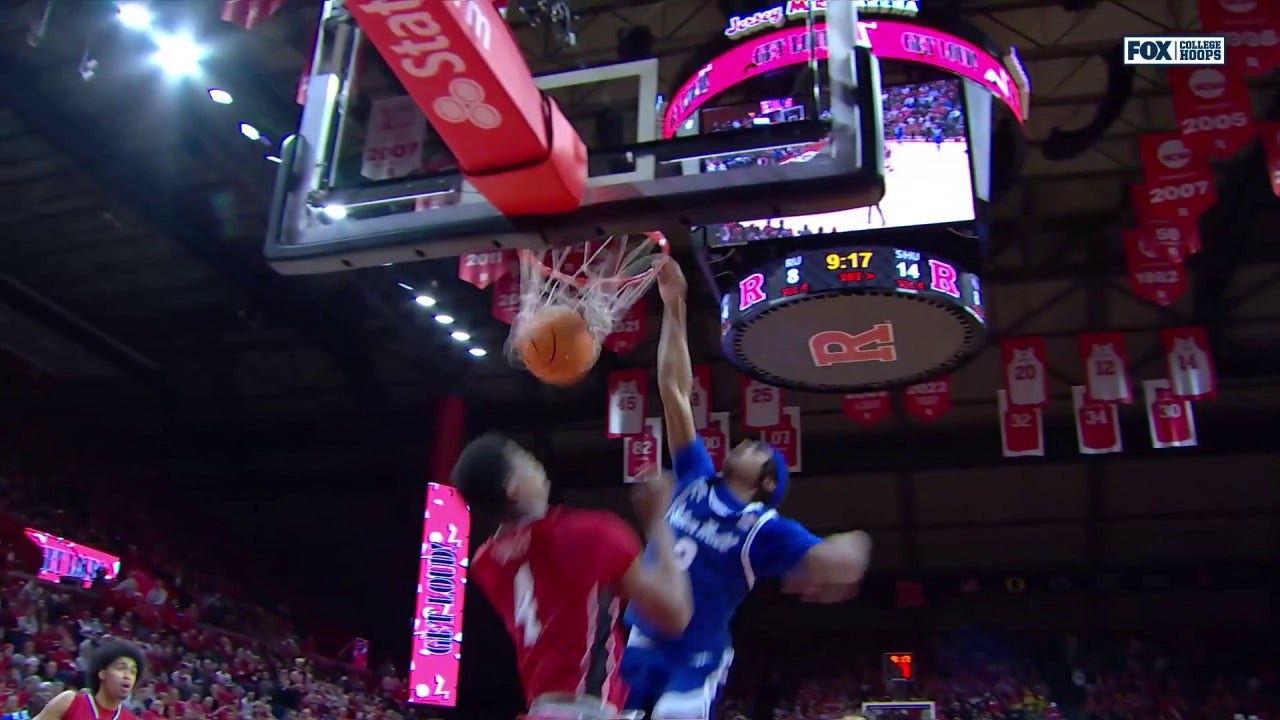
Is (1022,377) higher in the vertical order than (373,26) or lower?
higher

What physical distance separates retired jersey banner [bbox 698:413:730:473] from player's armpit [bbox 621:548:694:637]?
1085cm

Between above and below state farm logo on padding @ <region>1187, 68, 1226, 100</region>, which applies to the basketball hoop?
below

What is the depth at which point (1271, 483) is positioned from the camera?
1753 cm

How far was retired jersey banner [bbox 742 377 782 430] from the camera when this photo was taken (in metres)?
13.1

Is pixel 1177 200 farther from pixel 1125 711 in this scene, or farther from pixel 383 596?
pixel 383 596

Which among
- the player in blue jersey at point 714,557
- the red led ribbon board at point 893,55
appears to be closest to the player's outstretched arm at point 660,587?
the player in blue jersey at point 714,557

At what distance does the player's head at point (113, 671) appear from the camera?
15.6 ft

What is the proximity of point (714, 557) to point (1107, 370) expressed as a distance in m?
9.96

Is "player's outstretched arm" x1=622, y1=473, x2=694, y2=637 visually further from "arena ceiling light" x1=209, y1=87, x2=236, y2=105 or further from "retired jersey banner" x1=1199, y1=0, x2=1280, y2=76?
"arena ceiling light" x1=209, y1=87, x2=236, y2=105

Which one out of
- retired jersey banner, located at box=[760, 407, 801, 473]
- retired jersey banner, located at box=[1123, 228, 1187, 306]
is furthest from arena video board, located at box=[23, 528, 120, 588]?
retired jersey banner, located at box=[1123, 228, 1187, 306]

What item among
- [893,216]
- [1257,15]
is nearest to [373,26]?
[893,216]

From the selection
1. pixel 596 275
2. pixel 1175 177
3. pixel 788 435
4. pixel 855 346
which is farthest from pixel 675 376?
pixel 788 435

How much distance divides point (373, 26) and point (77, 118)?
976 centimetres

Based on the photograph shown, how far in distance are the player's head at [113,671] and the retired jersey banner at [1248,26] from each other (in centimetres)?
902
